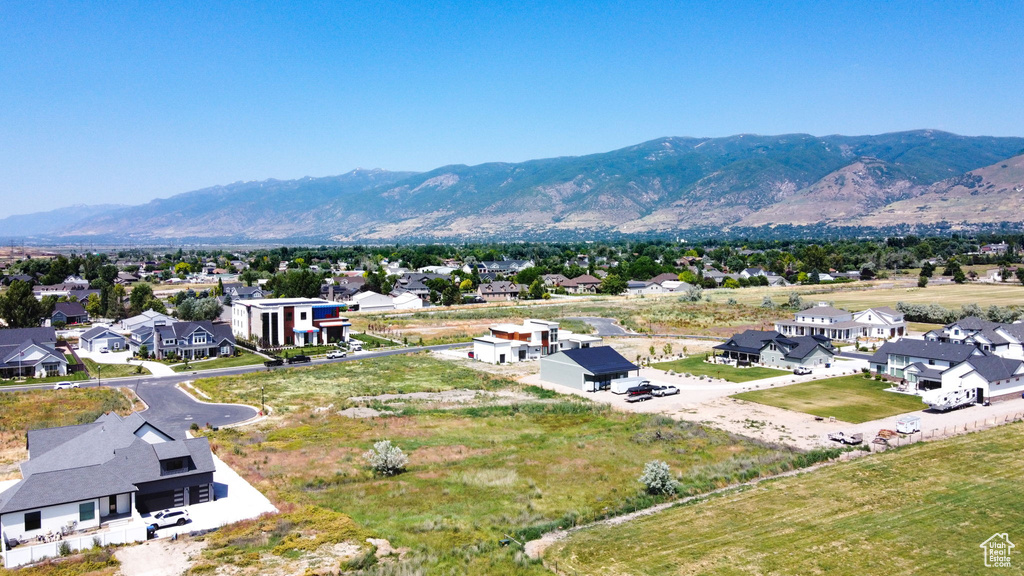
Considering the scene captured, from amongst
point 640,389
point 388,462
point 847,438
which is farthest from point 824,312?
point 388,462

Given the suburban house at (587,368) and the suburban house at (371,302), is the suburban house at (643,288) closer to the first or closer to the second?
the suburban house at (371,302)

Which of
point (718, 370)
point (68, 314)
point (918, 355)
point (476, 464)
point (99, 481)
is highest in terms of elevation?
point (99, 481)

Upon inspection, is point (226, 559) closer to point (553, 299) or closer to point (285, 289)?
point (285, 289)

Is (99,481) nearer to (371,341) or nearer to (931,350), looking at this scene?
(371,341)

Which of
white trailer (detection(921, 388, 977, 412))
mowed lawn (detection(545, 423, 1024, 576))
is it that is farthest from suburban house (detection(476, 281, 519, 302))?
mowed lawn (detection(545, 423, 1024, 576))

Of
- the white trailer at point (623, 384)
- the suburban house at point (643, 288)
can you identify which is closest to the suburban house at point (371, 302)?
the suburban house at point (643, 288)
